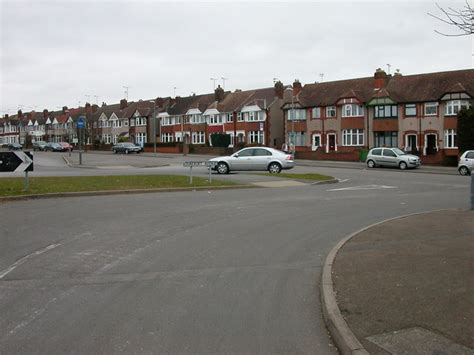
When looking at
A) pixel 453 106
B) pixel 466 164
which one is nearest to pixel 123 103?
pixel 453 106

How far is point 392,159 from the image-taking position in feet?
130

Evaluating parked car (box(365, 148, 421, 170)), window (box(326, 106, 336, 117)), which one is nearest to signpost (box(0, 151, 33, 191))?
parked car (box(365, 148, 421, 170))

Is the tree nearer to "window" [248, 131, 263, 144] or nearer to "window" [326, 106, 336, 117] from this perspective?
"window" [326, 106, 336, 117]

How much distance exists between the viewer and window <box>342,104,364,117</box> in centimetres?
5900

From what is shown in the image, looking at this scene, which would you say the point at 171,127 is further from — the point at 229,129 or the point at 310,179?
the point at 310,179

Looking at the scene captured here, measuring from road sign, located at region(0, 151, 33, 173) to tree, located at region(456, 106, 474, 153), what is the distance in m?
35.1

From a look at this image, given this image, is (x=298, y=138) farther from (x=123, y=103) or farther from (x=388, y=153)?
(x=123, y=103)

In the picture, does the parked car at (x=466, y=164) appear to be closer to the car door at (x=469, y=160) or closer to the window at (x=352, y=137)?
the car door at (x=469, y=160)

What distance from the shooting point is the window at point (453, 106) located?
50562mm

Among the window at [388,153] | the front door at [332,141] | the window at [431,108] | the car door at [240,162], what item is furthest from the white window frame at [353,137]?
the car door at [240,162]

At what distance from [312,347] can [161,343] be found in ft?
4.38

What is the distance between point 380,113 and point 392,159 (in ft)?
61.1

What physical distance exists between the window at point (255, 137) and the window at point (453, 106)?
83.0 ft

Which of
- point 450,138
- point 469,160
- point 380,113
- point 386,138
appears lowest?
point 469,160
